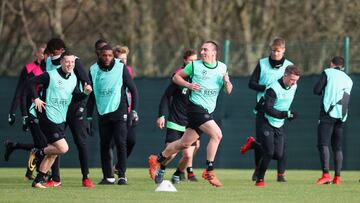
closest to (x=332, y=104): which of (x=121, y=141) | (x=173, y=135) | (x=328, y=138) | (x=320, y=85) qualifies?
(x=320, y=85)

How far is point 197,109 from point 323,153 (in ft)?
8.93

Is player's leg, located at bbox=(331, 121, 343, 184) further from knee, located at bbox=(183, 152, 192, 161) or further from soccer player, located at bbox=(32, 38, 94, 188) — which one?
soccer player, located at bbox=(32, 38, 94, 188)

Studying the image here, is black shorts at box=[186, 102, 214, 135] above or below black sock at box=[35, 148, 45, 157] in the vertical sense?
above

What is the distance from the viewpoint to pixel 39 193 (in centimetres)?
1672

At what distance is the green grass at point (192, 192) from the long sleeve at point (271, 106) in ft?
3.23

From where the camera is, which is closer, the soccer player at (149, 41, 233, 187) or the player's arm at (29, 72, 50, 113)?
the player's arm at (29, 72, 50, 113)

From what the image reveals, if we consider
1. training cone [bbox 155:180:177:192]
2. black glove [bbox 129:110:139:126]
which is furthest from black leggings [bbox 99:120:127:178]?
training cone [bbox 155:180:177:192]

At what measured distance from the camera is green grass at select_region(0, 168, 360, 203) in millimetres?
15875

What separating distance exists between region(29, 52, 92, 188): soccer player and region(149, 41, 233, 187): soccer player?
1379 millimetres

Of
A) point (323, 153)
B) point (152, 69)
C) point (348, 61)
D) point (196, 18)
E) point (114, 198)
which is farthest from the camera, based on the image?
point (196, 18)

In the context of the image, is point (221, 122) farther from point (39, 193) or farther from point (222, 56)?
point (39, 193)

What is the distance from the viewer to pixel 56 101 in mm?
17781

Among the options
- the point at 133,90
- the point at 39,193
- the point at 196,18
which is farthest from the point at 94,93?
the point at 196,18

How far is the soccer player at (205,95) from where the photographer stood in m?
17.9
